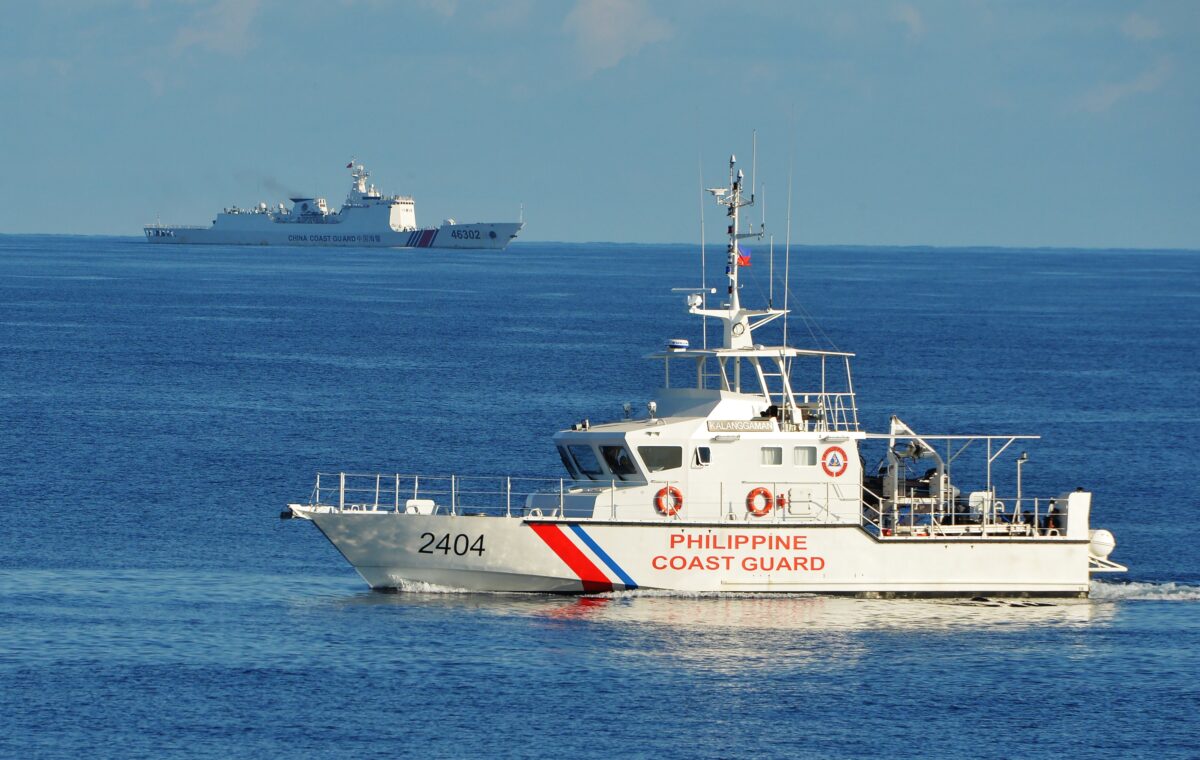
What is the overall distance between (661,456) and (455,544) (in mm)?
4223

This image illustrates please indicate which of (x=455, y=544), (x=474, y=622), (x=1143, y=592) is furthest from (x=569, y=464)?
(x=1143, y=592)

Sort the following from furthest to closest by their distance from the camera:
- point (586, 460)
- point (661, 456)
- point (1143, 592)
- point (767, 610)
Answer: point (1143, 592) < point (586, 460) < point (661, 456) < point (767, 610)

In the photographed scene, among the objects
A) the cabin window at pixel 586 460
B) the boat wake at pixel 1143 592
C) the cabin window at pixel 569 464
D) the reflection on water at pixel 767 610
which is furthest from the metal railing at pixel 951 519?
the cabin window at pixel 569 464

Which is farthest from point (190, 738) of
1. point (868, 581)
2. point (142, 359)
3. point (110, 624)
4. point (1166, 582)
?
point (142, 359)

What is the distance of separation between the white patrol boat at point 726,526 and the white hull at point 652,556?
0.09ft

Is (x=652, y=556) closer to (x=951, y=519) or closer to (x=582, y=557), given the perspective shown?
(x=582, y=557)

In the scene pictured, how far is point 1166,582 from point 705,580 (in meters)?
10.2

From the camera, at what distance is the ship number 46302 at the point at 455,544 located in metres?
34.4

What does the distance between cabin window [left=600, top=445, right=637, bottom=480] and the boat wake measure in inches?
376

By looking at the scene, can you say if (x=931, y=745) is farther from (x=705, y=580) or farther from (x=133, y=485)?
(x=133, y=485)

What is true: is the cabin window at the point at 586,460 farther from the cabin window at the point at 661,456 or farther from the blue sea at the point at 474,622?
the blue sea at the point at 474,622

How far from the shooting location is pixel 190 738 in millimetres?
26719

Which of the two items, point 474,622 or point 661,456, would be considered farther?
point 661,456

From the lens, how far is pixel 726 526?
3438cm
